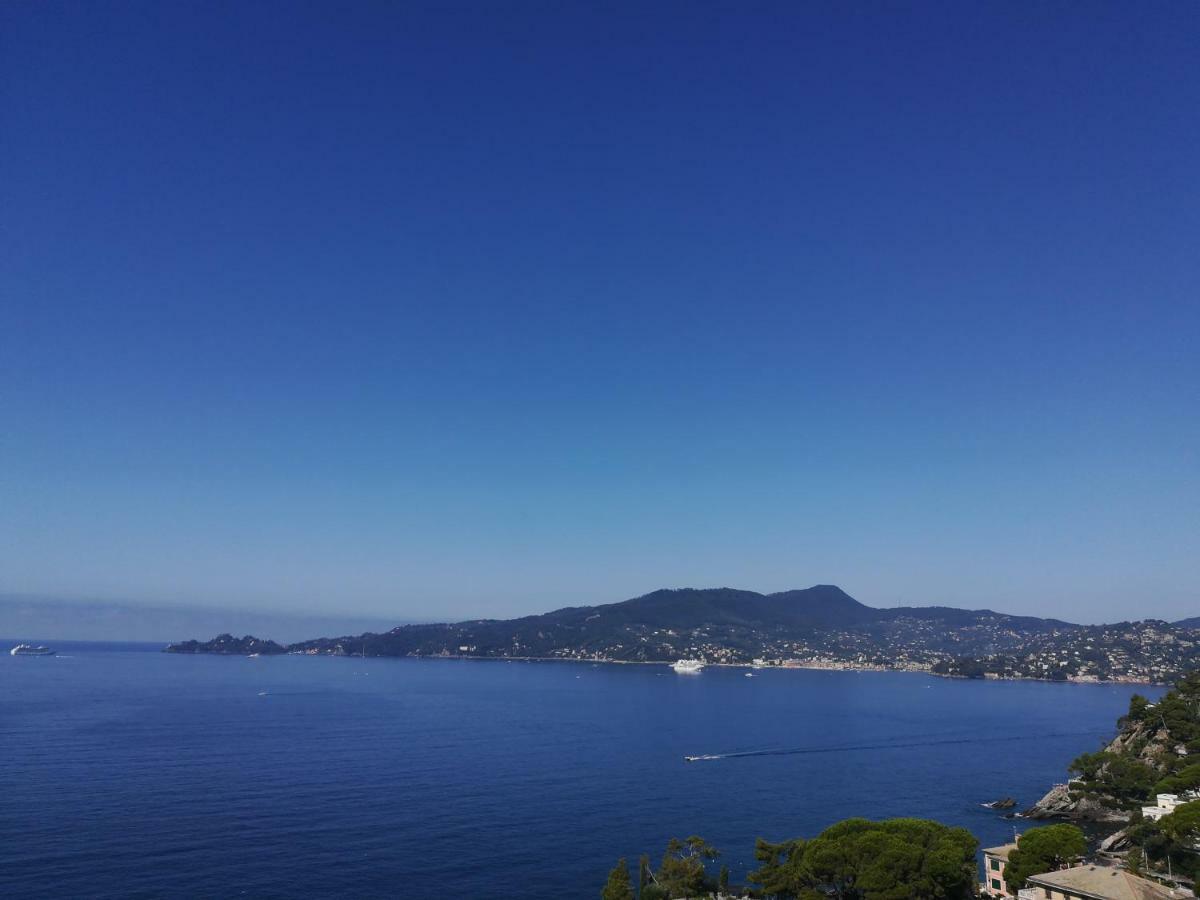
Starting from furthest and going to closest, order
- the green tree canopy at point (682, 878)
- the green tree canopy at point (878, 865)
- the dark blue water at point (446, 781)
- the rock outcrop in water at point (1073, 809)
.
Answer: the rock outcrop in water at point (1073, 809) → the dark blue water at point (446, 781) → the green tree canopy at point (682, 878) → the green tree canopy at point (878, 865)

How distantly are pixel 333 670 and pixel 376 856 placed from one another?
136 metres

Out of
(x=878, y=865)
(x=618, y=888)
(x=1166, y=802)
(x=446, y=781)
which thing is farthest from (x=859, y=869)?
(x=446, y=781)

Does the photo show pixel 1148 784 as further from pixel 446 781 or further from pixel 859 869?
pixel 446 781

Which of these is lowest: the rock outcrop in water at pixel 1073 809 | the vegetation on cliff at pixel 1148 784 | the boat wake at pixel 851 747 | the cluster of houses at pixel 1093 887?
the boat wake at pixel 851 747

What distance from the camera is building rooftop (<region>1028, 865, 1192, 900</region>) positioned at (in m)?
18.8

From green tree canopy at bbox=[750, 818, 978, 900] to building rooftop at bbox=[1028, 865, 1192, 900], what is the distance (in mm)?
2305

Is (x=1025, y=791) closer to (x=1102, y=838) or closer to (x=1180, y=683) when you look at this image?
(x=1102, y=838)

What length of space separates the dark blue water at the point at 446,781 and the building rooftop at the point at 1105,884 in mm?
12431

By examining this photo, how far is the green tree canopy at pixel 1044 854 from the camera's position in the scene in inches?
910

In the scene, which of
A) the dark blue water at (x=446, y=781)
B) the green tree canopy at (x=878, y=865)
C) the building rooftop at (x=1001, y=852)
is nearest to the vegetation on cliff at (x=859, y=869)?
the green tree canopy at (x=878, y=865)

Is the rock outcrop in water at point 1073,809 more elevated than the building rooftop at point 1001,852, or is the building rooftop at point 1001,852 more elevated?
the building rooftop at point 1001,852

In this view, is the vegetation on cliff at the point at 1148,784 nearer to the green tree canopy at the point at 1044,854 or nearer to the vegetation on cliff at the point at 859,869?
the green tree canopy at the point at 1044,854

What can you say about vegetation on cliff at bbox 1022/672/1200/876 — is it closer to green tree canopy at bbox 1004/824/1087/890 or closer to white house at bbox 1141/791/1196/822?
white house at bbox 1141/791/1196/822

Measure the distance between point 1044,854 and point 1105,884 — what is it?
4.14 metres
